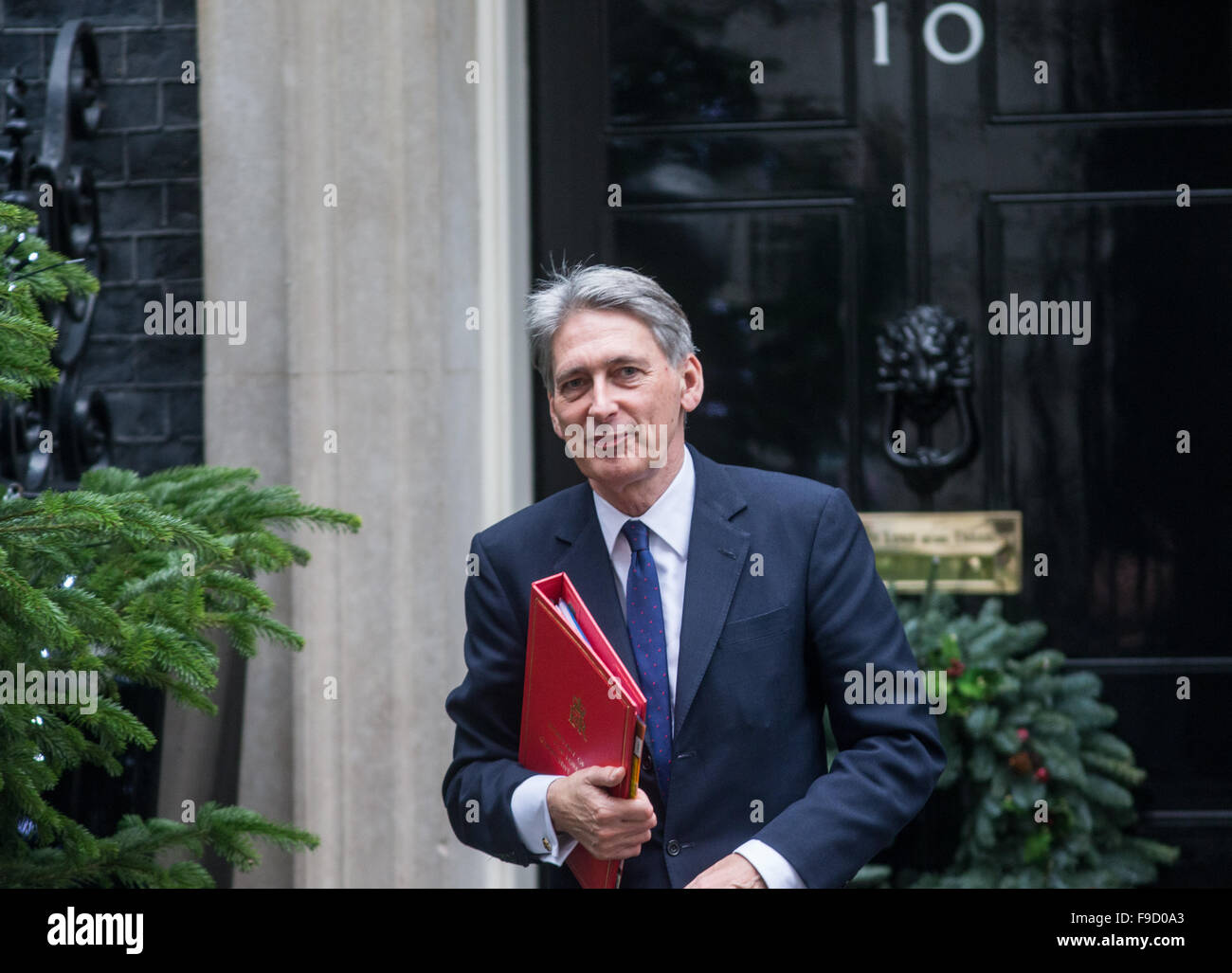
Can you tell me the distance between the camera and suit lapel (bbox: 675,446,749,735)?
2.45 m

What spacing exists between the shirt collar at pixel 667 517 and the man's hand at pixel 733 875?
0.55 metres

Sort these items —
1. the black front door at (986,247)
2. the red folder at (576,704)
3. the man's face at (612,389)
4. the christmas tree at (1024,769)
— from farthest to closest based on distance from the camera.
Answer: the black front door at (986,247) → the christmas tree at (1024,769) → the man's face at (612,389) → the red folder at (576,704)

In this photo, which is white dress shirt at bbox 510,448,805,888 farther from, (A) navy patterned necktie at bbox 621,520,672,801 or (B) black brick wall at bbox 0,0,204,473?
(B) black brick wall at bbox 0,0,204,473

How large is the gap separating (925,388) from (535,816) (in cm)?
297

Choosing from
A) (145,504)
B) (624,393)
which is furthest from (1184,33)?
(145,504)

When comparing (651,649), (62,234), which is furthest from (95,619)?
(62,234)

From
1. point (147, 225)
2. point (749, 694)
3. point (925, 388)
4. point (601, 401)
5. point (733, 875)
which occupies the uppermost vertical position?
point (147, 225)

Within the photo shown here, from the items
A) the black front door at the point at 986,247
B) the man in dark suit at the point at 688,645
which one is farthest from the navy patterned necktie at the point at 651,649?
the black front door at the point at 986,247

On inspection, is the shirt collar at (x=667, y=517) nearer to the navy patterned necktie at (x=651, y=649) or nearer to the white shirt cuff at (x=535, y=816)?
the navy patterned necktie at (x=651, y=649)

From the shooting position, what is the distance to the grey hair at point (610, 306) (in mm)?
2457

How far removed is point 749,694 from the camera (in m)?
2.46

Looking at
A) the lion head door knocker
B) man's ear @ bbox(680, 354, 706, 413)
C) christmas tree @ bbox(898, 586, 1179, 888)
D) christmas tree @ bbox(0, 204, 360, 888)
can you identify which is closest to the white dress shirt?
man's ear @ bbox(680, 354, 706, 413)

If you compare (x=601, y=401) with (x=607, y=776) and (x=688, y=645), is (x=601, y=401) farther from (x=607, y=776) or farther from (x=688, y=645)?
(x=607, y=776)
